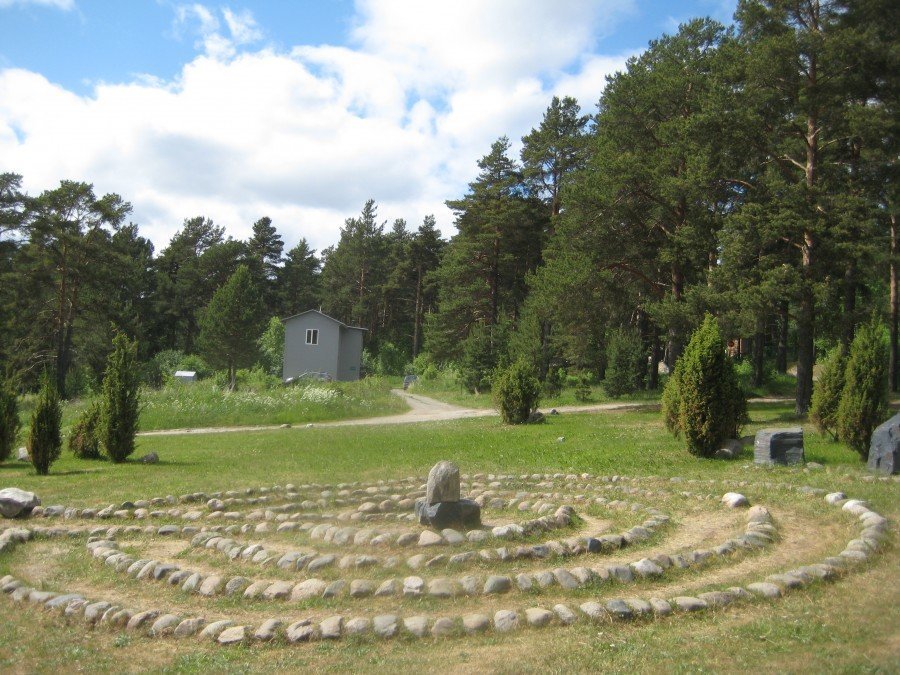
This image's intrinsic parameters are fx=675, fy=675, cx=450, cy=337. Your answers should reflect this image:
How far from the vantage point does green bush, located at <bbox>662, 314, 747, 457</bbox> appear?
547 inches

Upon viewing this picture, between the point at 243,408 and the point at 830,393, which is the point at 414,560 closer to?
the point at 830,393

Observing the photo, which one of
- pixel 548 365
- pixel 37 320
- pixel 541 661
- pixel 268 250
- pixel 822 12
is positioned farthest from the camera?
pixel 268 250

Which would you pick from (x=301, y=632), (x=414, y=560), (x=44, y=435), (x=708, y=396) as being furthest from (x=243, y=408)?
(x=301, y=632)

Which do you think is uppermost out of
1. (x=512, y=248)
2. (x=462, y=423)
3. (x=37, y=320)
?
(x=512, y=248)

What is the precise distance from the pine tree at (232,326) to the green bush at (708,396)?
38.3m

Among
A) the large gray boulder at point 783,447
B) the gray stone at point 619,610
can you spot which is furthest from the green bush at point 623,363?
the gray stone at point 619,610

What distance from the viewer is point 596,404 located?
29812mm

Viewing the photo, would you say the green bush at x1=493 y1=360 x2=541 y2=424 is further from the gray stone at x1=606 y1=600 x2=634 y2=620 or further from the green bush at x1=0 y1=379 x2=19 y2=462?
the gray stone at x1=606 y1=600 x2=634 y2=620

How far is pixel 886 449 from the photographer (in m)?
11.0

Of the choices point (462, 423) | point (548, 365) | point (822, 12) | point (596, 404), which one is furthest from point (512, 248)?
point (822, 12)

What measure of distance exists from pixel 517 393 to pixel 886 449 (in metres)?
12.2

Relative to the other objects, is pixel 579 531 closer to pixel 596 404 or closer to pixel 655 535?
pixel 655 535

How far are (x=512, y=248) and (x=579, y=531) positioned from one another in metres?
38.4

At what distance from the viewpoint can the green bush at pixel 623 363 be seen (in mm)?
30609
